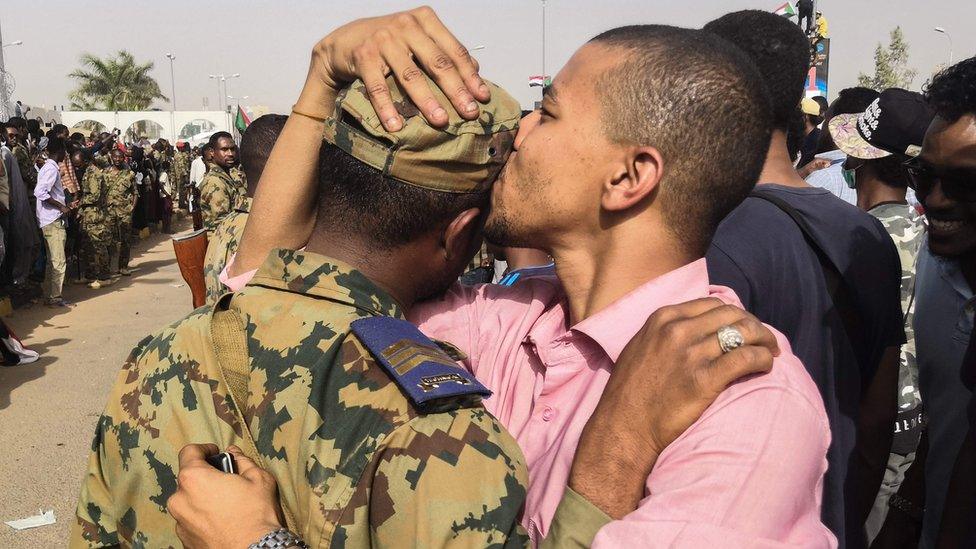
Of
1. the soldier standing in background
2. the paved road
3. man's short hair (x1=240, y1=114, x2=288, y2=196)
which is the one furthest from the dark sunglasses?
the soldier standing in background

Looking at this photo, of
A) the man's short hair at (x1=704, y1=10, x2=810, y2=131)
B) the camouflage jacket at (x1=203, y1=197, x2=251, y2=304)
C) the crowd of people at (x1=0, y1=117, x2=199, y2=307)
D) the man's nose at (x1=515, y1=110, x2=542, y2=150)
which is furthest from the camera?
the crowd of people at (x1=0, y1=117, x2=199, y2=307)

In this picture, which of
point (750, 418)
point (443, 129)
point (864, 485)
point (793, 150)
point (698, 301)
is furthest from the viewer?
point (793, 150)

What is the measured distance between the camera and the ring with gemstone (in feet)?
3.80

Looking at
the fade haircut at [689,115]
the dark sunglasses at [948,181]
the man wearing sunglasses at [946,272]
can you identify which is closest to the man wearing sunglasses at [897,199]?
the man wearing sunglasses at [946,272]

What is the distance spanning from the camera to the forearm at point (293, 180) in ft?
6.07

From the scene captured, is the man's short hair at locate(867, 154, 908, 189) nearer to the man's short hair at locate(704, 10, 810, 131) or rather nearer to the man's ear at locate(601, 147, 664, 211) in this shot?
the man's short hair at locate(704, 10, 810, 131)

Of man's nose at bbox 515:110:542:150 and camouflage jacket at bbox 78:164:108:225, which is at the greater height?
man's nose at bbox 515:110:542:150

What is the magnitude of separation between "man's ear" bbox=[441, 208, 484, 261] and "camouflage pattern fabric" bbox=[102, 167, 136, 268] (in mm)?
12287

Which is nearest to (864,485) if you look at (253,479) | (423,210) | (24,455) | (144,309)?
(423,210)

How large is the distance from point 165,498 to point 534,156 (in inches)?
39.4

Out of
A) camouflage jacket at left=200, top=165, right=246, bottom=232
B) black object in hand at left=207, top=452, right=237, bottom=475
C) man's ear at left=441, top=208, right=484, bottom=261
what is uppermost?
man's ear at left=441, top=208, right=484, bottom=261

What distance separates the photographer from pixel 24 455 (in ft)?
A: 17.8

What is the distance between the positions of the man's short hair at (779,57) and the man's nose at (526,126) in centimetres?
102

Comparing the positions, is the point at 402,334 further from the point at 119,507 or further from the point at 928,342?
the point at 928,342
